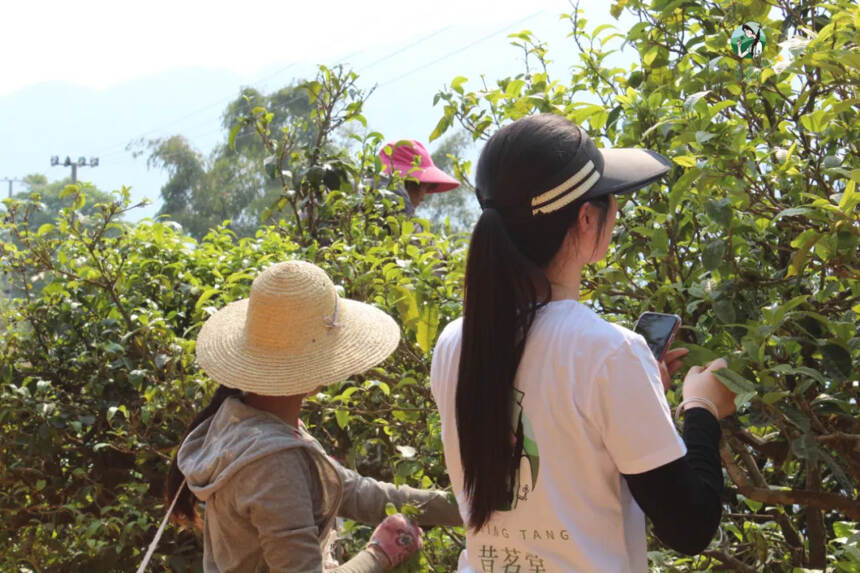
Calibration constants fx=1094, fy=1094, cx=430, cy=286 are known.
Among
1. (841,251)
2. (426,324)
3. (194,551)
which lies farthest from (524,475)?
(194,551)

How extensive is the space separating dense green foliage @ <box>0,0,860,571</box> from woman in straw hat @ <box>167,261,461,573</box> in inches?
8.1

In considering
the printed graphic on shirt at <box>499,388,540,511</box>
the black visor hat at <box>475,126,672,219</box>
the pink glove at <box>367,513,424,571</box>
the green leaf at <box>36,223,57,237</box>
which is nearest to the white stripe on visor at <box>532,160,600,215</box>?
the black visor hat at <box>475,126,672,219</box>

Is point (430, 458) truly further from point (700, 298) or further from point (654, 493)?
point (654, 493)

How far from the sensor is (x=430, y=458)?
277 cm

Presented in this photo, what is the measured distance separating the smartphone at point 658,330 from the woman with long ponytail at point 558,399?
110mm

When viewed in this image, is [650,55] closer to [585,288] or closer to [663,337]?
[585,288]

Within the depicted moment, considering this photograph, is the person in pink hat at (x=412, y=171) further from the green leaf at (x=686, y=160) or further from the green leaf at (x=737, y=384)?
the green leaf at (x=737, y=384)

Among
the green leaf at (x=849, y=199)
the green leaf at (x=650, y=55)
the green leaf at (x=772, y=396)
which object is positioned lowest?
the green leaf at (x=772, y=396)

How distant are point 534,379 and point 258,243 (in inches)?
97.5

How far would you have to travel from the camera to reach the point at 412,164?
4.62 metres

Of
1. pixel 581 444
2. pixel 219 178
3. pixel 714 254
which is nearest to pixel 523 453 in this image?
pixel 581 444

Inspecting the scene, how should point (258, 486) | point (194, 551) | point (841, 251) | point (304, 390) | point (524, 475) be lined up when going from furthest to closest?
point (194, 551)
point (304, 390)
point (258, 486)
point (841, 251)
point (524, 475)

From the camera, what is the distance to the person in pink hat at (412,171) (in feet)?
14.2

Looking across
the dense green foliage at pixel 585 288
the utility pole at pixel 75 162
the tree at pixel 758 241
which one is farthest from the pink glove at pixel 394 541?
the utility pole at pixel 75 162
